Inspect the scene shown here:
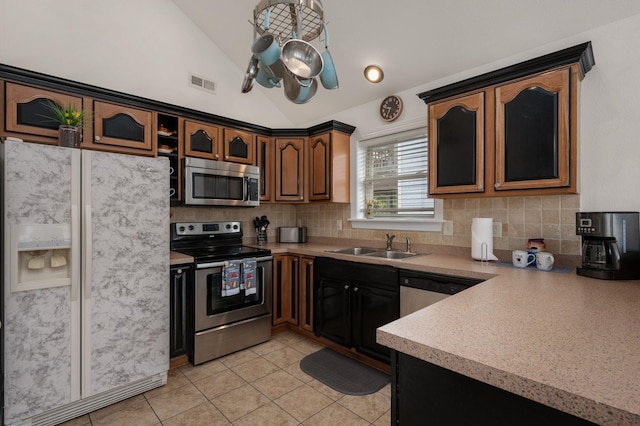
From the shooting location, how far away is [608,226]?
5.71 ft

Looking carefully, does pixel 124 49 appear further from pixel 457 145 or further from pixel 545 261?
pixel 545 261

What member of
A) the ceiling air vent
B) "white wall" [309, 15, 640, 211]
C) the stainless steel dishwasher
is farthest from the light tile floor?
the ceiling air vent

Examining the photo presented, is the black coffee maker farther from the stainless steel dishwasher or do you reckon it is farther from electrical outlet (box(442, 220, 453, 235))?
electrical outlet (box(442, 220, 453, 235))

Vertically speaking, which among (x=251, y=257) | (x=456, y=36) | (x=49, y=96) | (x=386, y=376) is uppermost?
(x=456, y=36)

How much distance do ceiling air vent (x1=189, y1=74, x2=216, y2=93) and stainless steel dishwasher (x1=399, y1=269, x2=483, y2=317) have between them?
9.16 ft

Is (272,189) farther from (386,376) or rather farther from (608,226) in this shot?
(608,226)

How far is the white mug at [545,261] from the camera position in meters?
2.03

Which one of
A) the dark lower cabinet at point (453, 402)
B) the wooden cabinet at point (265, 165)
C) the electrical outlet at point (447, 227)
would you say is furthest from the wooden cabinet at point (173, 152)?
the dark lower cabinet at point (453, 402)

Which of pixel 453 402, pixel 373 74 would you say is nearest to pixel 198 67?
pixel 373 74

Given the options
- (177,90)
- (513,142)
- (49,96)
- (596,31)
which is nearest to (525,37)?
(596,31)

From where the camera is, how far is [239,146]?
336cm

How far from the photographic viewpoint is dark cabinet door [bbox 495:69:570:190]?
1.94m

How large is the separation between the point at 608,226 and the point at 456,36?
1712 mm

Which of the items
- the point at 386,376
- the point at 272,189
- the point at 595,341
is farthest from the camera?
the point at 272,189
